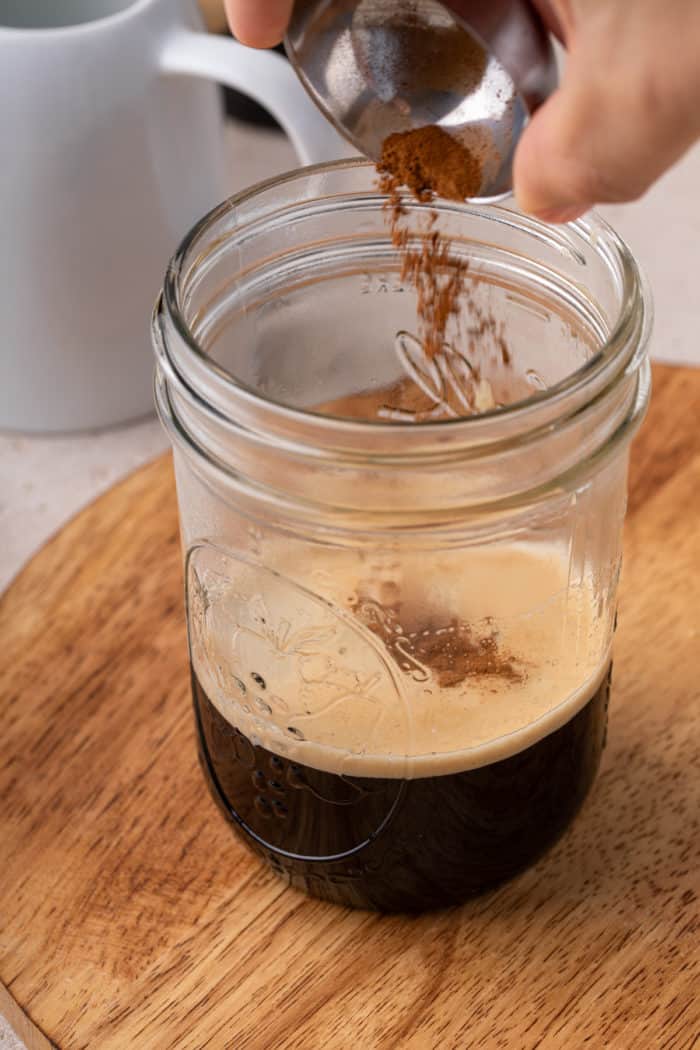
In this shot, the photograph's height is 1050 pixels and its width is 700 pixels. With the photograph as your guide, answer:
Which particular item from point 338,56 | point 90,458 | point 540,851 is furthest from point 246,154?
point 540,851

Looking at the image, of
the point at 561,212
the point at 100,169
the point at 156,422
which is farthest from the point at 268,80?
the point at 561,212

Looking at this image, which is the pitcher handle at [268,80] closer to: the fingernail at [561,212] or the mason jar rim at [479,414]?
the mason jar rim at [479,414]

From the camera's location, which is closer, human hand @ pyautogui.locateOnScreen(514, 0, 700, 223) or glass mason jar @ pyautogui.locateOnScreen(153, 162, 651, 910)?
human hand @ pyautogui.locateOnScreen(514, 0, 700, 223)

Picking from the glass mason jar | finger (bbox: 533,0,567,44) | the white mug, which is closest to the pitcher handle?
the white mug

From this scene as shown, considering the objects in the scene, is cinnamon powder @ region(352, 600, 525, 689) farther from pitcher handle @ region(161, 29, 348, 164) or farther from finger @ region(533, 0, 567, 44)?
pitcher handle @ region(161, 29, 348, 164)

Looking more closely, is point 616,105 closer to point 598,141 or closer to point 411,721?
point 598,141

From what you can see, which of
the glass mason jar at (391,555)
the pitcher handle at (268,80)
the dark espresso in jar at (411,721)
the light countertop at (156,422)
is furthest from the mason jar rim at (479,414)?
the light countertop at (156,422)

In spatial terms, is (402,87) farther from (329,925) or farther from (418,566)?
(329,925)
